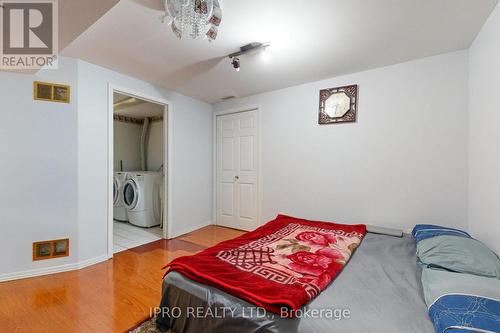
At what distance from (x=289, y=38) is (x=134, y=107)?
3.62m

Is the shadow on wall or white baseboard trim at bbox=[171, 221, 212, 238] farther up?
the shadow on wall

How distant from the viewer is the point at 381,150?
2.64 metres

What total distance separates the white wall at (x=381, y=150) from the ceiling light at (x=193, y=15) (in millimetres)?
1923

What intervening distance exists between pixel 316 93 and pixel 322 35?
1.19 meters

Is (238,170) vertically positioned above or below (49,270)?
above

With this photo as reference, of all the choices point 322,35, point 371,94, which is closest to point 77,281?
point 322,35

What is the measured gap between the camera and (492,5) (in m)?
1.57

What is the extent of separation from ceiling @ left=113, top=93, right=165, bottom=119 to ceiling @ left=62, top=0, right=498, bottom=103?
1154 millimetres

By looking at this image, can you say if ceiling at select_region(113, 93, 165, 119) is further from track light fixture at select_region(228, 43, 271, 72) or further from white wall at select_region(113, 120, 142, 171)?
track light fixture at select_region(228, 43, 271, 72)

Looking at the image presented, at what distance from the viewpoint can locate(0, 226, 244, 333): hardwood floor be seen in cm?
156

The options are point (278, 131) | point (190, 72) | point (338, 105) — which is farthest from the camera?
point (278, 131)

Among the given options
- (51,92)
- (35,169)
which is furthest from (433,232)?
(51,92)

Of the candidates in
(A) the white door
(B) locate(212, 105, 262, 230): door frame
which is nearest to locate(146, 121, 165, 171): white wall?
(B) locate(212, 105, 262, 230): door frame

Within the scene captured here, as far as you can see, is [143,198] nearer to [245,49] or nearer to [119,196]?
[119,196]
